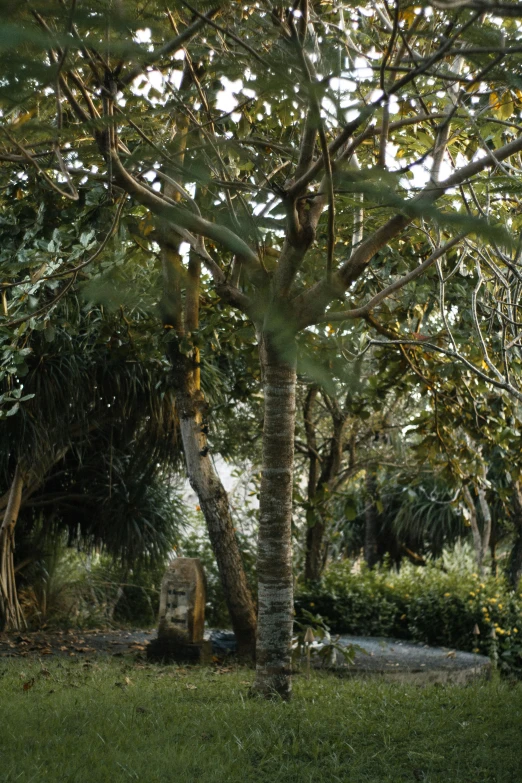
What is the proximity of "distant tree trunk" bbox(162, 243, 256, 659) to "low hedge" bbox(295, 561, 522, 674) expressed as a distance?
1351 mm

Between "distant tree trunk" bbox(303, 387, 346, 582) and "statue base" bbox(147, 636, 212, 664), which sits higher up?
"distant tree trunk" bbox(303, 387, 346, 582)

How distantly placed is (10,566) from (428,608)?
5.16 m

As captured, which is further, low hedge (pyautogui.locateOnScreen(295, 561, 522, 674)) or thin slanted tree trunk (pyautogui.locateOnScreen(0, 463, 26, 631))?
thin slanted tree trunk (pyautogui.locateOnScreen(0, 463, 26, 631))

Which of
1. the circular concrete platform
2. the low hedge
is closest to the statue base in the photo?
the circular concrete platform

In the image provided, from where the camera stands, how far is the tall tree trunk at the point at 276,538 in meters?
5.19

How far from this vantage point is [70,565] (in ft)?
40.8

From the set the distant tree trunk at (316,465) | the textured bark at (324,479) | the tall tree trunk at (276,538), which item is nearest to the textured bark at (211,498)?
the textured bark at (324,479)

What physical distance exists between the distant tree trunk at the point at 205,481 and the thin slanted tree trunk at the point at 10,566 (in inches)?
113

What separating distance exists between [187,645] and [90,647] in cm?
153

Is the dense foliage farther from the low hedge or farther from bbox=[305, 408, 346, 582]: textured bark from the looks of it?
bbox=[305, 408, 346, 582]: textured bark

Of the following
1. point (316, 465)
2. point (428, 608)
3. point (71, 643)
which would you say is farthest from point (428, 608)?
point (71, 643)

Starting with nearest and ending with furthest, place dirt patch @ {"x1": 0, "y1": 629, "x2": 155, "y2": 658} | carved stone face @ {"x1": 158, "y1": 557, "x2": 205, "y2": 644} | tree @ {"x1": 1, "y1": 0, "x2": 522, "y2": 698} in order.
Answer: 1. tree @ {"x1": 1, "y1": 0, "x2": 522, "y2": 698}
2. carved stone face @ {"x1": 158, "y1": 557, "x2": 205, "y2": 644}
3. dirt patch @ {"x1": 0, "y1": 629, "x2": 155, "y2": 658}

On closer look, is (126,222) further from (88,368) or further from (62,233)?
(88,368)

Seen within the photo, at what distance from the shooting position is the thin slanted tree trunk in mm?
9773
